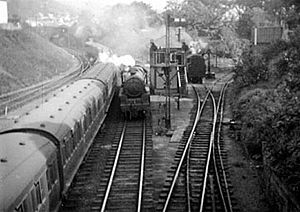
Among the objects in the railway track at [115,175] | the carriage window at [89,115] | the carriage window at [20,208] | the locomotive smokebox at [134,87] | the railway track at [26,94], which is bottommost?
the railway track at [115,175]

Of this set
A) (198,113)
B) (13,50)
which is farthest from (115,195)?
(13,50)

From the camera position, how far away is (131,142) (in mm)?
19594

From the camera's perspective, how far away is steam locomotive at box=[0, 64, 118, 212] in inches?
339

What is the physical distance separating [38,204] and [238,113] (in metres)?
15.9

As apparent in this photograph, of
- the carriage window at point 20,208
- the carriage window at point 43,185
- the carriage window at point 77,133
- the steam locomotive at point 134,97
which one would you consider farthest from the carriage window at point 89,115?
the carriage window at point 20,208

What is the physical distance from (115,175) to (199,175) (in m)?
2.87

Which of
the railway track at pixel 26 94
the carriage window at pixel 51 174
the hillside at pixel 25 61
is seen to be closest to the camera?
the carriage window at pixel 51 174

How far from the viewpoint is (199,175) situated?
49.8 feet

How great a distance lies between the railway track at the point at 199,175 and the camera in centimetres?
1273

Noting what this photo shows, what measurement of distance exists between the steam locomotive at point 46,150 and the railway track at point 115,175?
71 centimetres

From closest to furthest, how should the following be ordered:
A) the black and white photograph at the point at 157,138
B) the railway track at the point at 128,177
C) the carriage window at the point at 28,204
Answer: the carriage window at the point at 28,204, the black and white photograph at the point at 157,138, the railway track at the point at 128,177

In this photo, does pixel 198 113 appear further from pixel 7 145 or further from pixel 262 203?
pixel 7 145

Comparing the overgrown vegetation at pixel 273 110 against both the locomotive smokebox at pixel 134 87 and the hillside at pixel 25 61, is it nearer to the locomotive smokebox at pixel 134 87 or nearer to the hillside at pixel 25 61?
the locomotive smokebox at pixel 134 87

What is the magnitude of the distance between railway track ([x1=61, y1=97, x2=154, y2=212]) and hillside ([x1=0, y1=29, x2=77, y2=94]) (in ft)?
55.7
